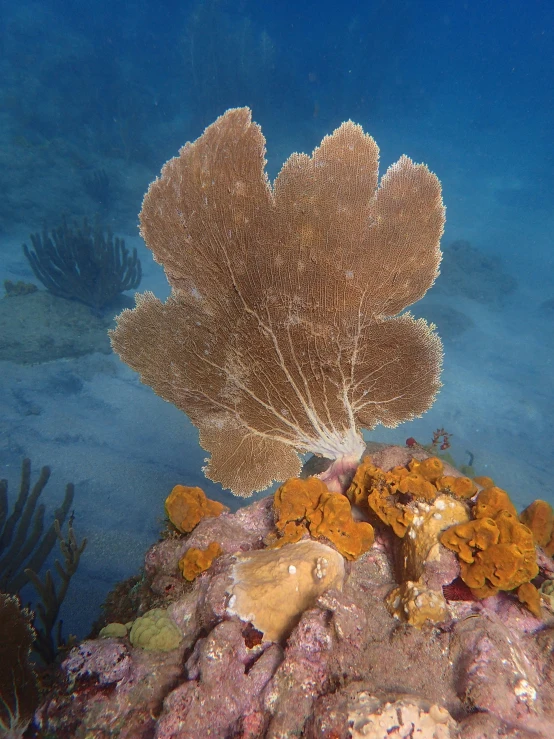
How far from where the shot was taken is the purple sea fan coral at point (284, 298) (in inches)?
117

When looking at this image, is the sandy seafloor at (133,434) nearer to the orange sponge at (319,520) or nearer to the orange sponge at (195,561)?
the orange sponge at (195,561)

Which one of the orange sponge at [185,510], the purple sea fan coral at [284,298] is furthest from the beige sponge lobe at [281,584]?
the purple sea fan coral at [284,298]

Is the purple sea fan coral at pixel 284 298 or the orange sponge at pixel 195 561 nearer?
the orange sponge at pixel 195 561

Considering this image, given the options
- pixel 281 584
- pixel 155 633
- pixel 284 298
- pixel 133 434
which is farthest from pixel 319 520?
pixel 133 434

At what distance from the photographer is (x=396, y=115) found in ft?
160

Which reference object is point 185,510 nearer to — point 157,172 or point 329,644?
point 329,644

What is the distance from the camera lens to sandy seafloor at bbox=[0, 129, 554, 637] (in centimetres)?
697

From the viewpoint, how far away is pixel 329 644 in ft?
6.84

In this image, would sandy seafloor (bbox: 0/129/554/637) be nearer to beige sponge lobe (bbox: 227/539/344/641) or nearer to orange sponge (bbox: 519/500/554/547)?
beige sponge lobe (bbox: 227/539/344/641)

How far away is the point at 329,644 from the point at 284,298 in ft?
8.13

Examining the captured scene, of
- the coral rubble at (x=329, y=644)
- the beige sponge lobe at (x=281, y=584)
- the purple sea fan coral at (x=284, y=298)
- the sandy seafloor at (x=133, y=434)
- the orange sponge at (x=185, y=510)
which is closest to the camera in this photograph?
the coral rubble at (x=329, y=644)

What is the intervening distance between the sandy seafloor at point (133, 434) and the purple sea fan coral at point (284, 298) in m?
1.46

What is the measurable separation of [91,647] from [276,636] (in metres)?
1.18

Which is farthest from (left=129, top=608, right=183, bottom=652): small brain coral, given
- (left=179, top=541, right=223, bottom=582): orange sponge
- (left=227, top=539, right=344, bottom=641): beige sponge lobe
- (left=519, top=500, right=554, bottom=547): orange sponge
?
(left=519, top=500, right=554, bottom=547): orange sponge
